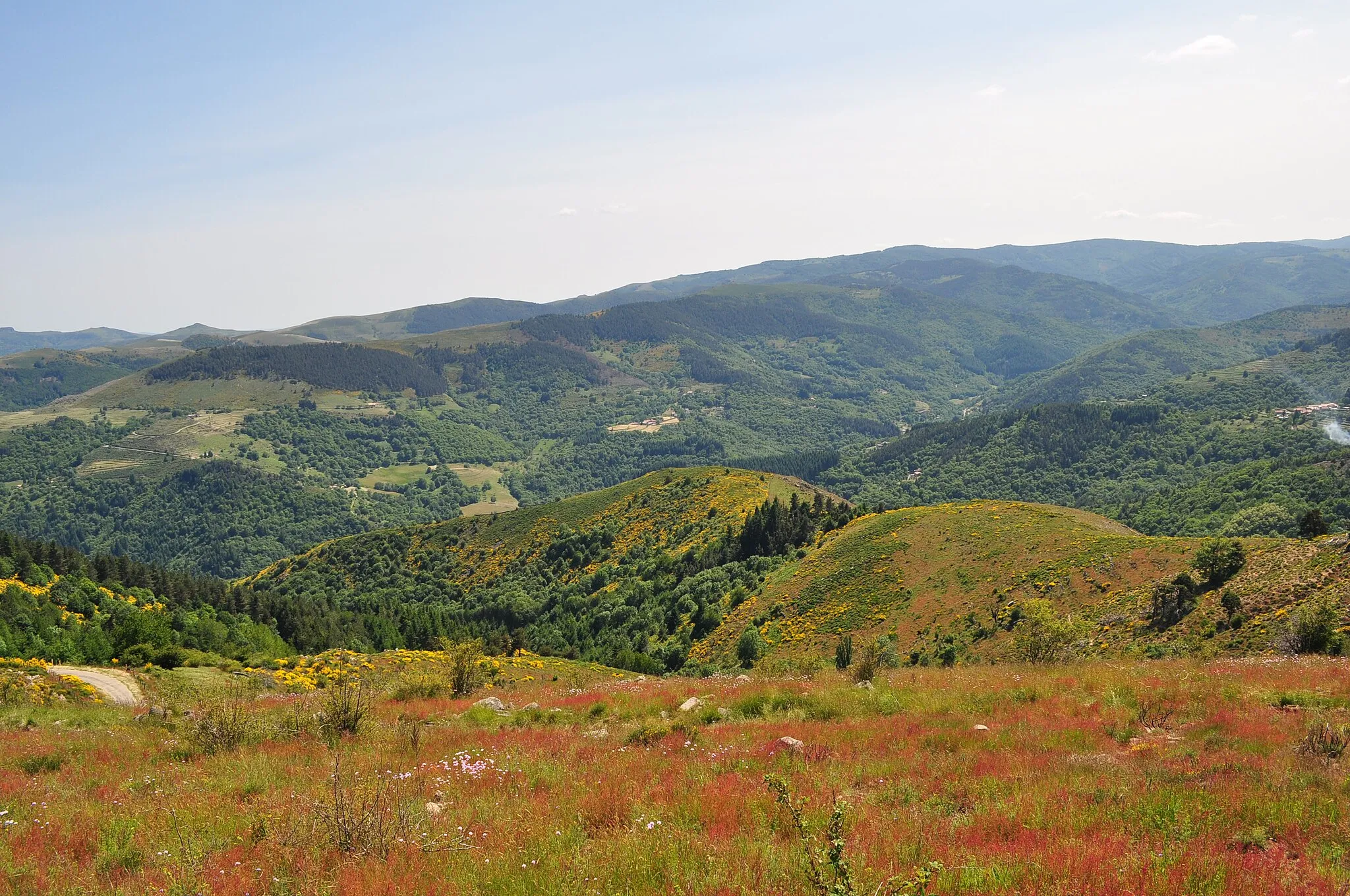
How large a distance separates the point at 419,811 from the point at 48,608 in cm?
4894

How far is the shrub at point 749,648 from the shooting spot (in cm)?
5918

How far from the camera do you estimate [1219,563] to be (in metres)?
38.9

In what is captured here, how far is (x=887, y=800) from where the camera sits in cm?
1053

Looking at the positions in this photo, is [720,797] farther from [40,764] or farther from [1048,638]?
[1048,638]

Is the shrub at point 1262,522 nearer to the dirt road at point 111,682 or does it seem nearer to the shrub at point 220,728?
the shrub at point 220,728

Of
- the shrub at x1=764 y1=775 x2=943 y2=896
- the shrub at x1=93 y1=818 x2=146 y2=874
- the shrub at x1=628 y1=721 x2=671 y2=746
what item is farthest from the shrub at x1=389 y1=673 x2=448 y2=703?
the shrub at x1=764 y1=775 x2=943 y2=896

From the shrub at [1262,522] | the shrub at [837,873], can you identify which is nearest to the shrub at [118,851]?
the shrub at [837,873]

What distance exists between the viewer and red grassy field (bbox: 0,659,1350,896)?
7.75 metres

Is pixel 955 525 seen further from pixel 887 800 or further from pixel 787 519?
pixel 887 800

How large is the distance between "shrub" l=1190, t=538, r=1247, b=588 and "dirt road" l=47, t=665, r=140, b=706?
2115 inches

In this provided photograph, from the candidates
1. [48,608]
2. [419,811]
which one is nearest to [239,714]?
[419,811]

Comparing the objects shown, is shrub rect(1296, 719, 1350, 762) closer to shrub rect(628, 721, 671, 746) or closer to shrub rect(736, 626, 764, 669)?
shrub rect(628, 721, 671, 746)

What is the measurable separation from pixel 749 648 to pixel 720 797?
52041mm

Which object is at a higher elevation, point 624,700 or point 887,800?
point 887,800
